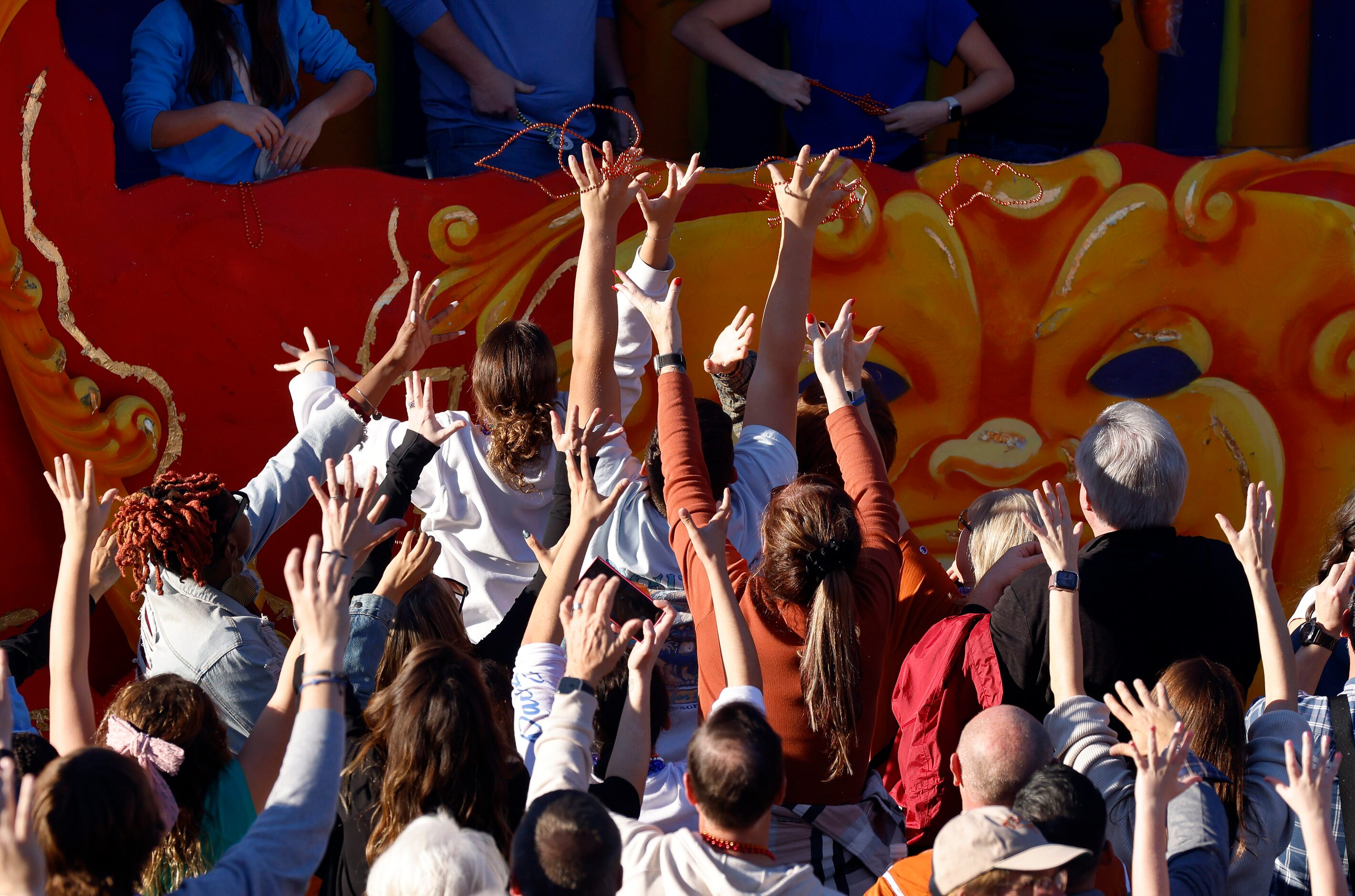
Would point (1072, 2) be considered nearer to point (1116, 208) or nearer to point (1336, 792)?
point (1116, 208)

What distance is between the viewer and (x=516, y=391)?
9.10 feet

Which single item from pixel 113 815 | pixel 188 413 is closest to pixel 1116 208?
pixel 188 413

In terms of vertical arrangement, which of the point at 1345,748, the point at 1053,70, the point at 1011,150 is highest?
the point at 1053,70

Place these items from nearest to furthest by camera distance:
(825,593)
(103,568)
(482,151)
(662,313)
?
(825,593) → (103,568) → (662,313) → (482,151)

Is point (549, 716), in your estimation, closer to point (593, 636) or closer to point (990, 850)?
point (593, 636)

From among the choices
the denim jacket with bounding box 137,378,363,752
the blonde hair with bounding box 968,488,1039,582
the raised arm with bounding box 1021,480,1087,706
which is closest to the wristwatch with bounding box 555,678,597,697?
the denim jacket with bounding box 137,378,363,752

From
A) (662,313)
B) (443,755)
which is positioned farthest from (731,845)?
(662,313)

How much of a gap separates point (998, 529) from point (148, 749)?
1754mm

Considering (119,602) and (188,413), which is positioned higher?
(188,413)

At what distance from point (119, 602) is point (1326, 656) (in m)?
3.04

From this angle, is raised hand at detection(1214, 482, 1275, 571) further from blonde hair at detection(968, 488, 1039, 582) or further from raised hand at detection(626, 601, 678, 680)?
raised hand at detection(626, 601, 678, 680)

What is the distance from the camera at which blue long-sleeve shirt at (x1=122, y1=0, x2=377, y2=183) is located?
3.77 m

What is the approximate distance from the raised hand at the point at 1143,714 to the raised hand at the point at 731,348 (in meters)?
1.32

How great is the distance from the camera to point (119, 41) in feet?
13.2
